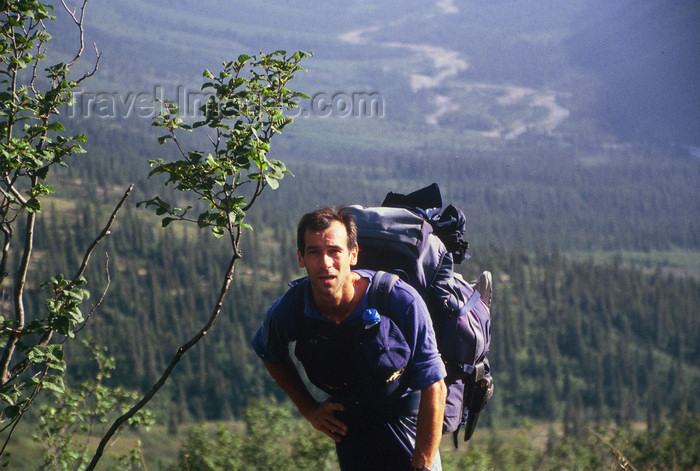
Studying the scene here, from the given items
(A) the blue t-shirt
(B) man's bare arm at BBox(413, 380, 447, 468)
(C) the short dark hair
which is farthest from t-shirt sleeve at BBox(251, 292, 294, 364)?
(B) man's bare arm at BBox(413, 380, 447, 468)

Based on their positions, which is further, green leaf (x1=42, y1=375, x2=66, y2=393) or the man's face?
green leaf (x1=42, y1=375, x2=66, y2=393)

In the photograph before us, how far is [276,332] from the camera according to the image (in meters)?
5.34

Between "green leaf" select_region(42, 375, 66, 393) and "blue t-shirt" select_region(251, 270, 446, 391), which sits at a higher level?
"blue t-shirt" select_region(251, 270, 446, 391)

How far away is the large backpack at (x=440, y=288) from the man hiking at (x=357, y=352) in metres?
0.40

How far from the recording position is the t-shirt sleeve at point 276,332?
524cm

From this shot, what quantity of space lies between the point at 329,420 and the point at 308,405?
0.27 m

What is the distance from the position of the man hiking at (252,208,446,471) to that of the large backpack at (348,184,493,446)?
0.40 meters

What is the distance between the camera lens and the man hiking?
4.93 meters

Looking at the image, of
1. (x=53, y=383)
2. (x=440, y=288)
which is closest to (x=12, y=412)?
(x=53, y=383)

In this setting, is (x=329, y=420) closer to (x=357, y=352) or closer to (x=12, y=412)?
(x=357, y=352)

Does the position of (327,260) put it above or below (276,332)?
above

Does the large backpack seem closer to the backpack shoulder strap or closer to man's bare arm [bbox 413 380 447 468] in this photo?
the backpack shoulder strap

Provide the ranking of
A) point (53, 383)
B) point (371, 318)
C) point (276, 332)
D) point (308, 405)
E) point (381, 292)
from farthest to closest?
point (53, 383) → point (308, 405) → point (276, 332) → point (381, 292) → point (371, 318)

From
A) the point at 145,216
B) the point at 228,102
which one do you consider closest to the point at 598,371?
the point at 145,216
